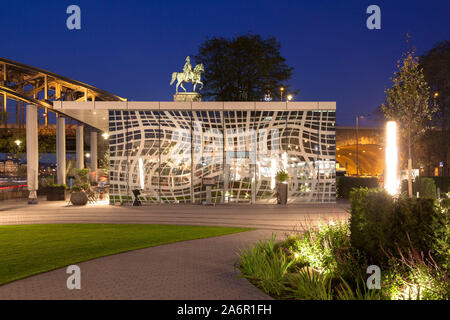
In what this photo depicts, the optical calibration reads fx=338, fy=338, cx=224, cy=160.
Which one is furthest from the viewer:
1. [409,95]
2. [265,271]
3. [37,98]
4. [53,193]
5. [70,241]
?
[37,98]

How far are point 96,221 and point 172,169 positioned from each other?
5702mm

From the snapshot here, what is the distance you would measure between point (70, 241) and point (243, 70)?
1159 inches

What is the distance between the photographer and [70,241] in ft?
30.9

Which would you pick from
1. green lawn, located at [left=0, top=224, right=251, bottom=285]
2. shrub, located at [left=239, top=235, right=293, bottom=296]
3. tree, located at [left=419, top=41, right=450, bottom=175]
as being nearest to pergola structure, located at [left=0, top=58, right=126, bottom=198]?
green lawn, located at [left=0, top=224, right=251, bottom=285]

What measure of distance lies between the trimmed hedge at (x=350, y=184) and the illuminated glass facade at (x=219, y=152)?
3.97 metres

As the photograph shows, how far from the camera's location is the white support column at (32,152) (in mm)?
19172

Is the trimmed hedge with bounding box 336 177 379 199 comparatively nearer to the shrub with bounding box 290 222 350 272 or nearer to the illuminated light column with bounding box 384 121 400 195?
the shrub with bounding box 290 222 350 272

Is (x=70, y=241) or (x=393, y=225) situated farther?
(x=70, y=241)

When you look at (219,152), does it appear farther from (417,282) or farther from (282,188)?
(417,282)

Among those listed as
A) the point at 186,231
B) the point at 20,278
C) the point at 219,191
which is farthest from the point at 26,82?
the point at 20,278

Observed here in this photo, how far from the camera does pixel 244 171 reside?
18500 mm

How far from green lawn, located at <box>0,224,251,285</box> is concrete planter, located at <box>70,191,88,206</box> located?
5507 mm

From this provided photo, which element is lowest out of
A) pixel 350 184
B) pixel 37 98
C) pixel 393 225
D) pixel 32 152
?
pixel 350 184

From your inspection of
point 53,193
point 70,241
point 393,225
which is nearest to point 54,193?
point 53,193
